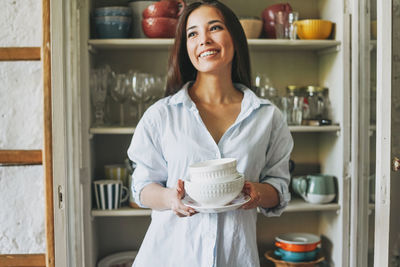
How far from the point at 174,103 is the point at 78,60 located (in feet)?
2.55

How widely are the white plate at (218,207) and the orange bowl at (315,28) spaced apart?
1238 millimetres

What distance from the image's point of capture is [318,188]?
2.44 meters

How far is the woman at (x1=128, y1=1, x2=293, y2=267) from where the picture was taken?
153 centimetres

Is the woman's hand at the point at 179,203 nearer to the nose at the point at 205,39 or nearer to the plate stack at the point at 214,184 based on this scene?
the plate stack at the point at 214,184

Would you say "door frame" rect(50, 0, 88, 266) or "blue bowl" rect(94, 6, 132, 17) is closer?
"door frame" rect(50, 0, 88, 266)

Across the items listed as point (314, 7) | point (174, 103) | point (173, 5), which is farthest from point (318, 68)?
point (174, 103)

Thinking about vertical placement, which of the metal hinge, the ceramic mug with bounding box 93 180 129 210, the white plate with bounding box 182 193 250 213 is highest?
the white plate with bounding box 182 193 250 213

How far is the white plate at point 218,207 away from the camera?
53.6 inches

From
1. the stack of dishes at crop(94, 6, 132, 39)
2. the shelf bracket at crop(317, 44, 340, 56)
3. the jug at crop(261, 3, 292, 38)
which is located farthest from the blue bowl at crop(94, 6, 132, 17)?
the shelf bracket at crop(317, 44, 340, 56)

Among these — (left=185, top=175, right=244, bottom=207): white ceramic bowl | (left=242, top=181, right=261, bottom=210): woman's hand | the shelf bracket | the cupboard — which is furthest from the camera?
the shelf bracket

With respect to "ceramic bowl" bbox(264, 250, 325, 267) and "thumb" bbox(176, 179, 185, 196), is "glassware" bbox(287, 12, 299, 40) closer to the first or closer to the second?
"ceramic bowl" bbox(264, 250, 325, 267)

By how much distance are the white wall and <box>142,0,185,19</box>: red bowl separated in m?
0.63

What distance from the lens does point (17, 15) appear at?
1846 mm

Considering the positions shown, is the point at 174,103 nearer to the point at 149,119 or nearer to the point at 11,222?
the point at 149,119
